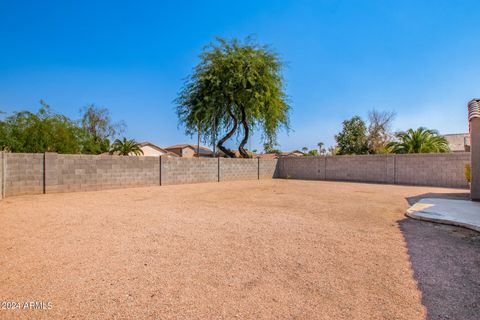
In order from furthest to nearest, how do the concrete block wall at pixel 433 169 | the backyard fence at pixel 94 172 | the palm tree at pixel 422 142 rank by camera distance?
the palm tree at pixel 422 142 < the concrete block wall at pixel 433 169 < the backyard fence at pixel 94 172

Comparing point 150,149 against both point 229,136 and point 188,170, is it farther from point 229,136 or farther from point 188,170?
point 188,170

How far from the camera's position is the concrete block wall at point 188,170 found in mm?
13733

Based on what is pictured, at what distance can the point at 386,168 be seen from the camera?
1571cm

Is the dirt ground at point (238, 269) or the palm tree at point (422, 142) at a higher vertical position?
the palm tree at point (422, 142)

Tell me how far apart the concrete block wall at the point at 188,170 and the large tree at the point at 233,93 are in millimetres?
4867

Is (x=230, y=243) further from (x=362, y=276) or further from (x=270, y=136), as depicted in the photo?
(x=270, y=136)

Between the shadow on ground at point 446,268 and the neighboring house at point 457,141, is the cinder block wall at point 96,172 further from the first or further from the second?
the neighboring house at point 457,141

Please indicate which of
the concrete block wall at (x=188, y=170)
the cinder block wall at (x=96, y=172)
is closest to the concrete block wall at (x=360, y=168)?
the concrete block wall at (x=188, y=170)

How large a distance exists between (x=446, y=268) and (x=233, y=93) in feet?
56.5

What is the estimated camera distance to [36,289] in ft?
8.02

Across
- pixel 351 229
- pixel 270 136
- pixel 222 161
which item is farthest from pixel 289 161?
pixel 351 229

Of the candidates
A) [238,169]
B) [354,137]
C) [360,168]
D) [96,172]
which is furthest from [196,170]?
[354,137]

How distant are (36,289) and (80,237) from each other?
1774mm

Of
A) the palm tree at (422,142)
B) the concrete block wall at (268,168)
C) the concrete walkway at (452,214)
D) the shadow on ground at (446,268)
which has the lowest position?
the shadow on ground at (446,268)
